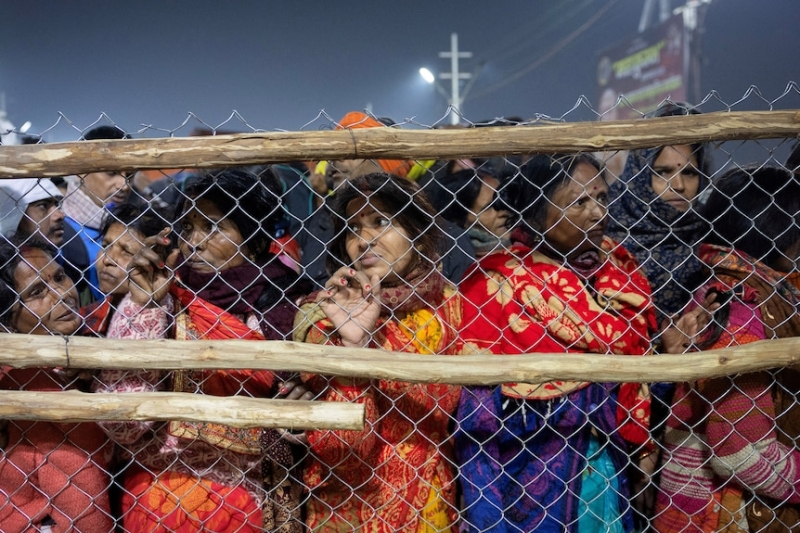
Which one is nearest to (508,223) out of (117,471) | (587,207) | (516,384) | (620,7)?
(587,207)

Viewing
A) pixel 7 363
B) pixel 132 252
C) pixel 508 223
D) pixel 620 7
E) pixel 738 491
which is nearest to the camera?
pixel 7 363

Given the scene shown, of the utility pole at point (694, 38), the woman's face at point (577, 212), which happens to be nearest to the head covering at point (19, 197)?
the woman's face at point (577, 212)

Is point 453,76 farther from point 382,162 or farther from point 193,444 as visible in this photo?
point 193,444

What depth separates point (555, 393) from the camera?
2.17 m

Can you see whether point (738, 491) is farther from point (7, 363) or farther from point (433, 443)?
point (7, 363)

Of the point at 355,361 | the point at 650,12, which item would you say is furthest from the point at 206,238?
the point at 650,12

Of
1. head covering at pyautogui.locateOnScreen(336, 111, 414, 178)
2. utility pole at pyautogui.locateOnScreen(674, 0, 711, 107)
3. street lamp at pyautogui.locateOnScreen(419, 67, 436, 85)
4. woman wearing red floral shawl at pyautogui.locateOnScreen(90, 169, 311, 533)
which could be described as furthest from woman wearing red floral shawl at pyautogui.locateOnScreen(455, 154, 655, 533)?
street lamp at pyautogui.locateOnScreen(419, 67, 436, 85)

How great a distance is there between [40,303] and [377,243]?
1057 millimetres

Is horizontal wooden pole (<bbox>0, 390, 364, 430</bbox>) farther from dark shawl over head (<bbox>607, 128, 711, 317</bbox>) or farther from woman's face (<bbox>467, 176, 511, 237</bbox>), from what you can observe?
woman's face (<bbox>467, 176, 511, 237</bbox>)

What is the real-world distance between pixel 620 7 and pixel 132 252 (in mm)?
13929

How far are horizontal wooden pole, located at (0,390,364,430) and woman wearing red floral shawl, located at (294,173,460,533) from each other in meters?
0.14

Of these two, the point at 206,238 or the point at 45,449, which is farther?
the point at 206,238

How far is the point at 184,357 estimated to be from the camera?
189 centimetres

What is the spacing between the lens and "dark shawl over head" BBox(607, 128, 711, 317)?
2.55 meters
